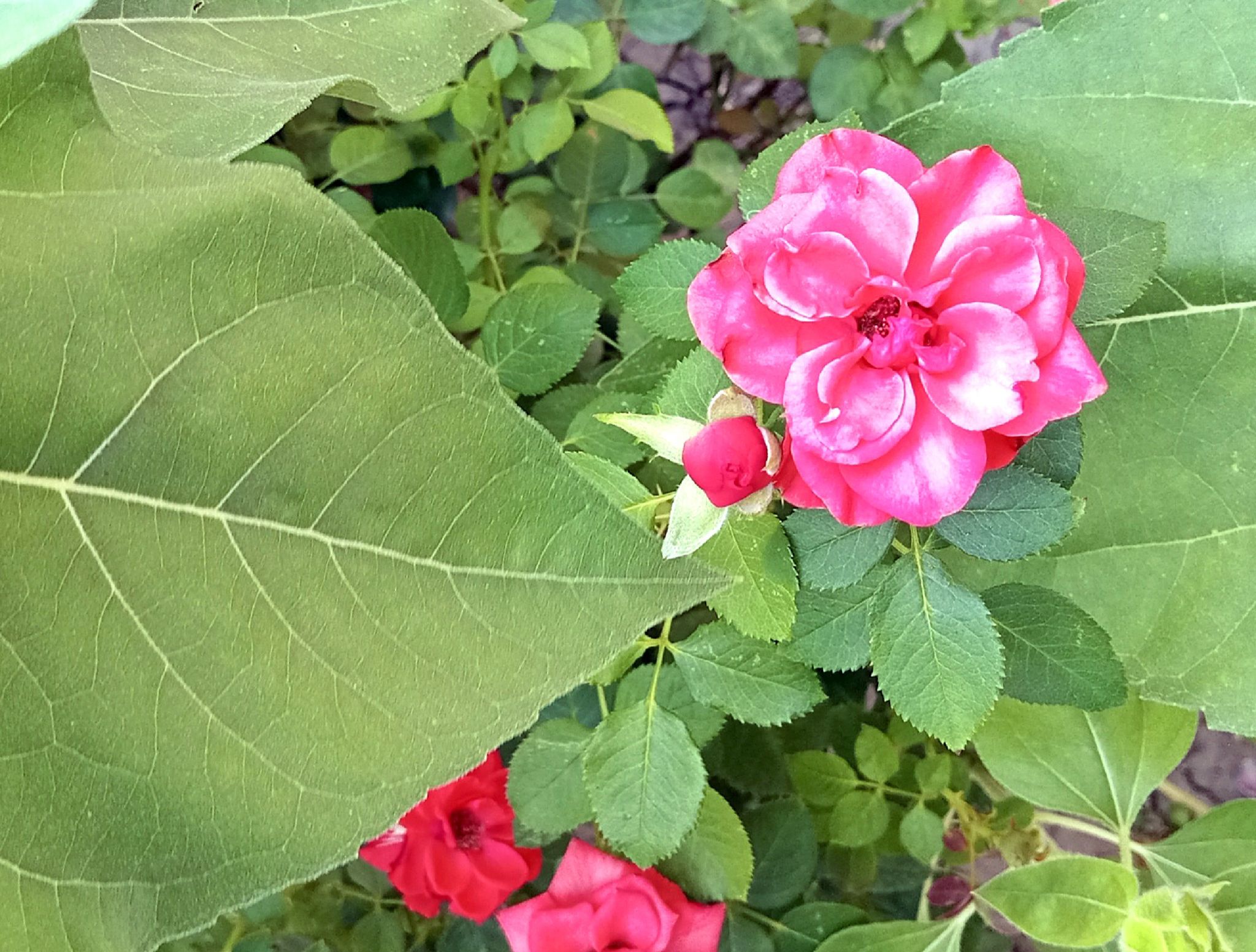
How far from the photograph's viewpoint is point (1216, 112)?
447 millimetres

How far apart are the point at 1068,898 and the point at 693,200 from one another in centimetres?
56

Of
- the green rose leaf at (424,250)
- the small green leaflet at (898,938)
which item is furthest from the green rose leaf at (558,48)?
the small green leaflet at (898,938)

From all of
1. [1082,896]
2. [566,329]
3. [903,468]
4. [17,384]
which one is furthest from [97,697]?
[1082,896]

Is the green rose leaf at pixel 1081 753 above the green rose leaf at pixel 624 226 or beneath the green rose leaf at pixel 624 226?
beneath

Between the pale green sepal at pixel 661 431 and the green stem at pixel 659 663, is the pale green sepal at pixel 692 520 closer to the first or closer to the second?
the pale green sepal at pixel 661 431

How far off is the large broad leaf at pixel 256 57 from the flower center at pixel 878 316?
0.57 ft

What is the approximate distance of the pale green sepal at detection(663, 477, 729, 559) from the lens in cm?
37

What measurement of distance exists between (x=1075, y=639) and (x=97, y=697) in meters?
0.40

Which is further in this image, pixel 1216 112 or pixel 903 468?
pixel 1216 112

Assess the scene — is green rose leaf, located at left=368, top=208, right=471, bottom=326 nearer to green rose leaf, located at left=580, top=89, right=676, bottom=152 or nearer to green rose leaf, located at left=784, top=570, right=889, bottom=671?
green rose leaf, located at left=580, top=89, right=676, bottom=152

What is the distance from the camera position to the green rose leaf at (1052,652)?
45 cm

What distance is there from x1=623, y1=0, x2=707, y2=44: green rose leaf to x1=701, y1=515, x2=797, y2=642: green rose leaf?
45 cm

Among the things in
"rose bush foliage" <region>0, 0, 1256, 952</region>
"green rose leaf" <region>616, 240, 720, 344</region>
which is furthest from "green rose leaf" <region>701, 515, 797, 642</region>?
"green rose leaf" <region>616, 240, 720, 344</region>

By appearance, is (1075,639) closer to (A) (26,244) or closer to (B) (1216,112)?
(B) (1216,112)
